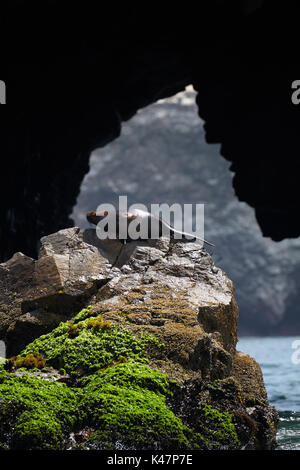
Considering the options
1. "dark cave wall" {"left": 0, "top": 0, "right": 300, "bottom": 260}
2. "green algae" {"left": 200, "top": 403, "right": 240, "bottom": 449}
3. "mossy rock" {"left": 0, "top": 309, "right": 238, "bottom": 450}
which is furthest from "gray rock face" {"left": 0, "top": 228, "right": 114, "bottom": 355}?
"dark cave wall" {"left": 0, "top": 0, "right": 300, "bottom": 260}

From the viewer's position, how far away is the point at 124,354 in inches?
250

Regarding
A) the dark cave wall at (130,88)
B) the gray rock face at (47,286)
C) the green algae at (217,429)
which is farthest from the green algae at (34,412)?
the dark cave wall at (130,88)

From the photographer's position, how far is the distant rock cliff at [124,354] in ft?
16.5

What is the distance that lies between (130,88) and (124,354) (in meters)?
15.6

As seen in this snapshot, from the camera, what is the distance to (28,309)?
7855 mm

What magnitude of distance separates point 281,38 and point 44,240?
11.4 metres

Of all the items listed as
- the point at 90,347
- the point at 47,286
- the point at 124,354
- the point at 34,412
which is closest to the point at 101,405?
the point at 34,412

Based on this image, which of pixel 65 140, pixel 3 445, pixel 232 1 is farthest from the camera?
pixel 65 140

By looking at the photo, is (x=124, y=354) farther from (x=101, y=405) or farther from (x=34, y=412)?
(x=34, y=412)

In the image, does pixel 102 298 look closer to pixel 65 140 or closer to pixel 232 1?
pixel 232 1

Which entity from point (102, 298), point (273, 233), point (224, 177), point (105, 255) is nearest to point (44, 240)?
point (105, 255)

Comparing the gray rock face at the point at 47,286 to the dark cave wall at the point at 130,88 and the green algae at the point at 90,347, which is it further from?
the dark cave wall at the point at 130,88

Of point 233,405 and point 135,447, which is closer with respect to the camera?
point 135,447

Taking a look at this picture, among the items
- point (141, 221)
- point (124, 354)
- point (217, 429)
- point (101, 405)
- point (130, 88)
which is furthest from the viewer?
point (130, 88)
